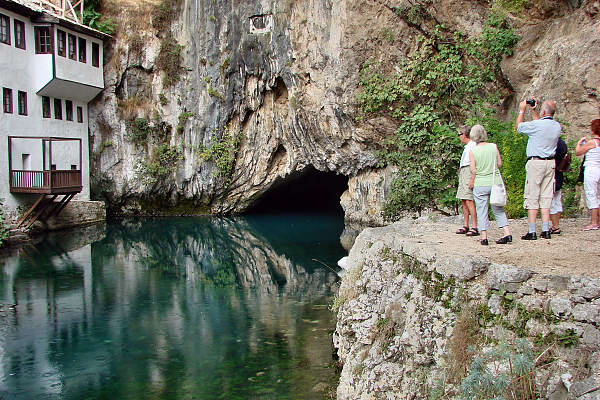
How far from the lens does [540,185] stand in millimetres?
8000

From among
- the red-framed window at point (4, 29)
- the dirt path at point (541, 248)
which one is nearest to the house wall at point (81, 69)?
the red-framed window at point (4, 29)

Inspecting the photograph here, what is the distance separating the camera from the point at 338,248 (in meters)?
20.2

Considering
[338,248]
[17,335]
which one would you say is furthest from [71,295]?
[338,248]

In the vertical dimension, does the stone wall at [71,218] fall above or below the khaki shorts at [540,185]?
below

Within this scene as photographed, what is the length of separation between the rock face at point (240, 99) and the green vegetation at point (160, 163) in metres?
0.07

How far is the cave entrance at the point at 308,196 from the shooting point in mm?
34125

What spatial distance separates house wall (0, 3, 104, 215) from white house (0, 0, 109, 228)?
0.04m

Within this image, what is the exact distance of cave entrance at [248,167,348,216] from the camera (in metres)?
34.1

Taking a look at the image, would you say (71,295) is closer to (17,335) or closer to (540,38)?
(17,335)

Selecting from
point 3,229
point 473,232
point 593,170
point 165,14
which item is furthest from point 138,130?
point 593,170

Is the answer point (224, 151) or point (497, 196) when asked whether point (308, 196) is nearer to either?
point (224, 151)

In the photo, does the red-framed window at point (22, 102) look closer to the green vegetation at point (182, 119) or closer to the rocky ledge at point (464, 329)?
the green vegetation at point (182, 119)

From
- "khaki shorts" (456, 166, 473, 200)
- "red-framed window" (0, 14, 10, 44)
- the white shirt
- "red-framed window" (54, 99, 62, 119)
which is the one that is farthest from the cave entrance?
the white shirt

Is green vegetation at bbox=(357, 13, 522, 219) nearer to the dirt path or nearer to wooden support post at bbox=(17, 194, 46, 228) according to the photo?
the dirt path
